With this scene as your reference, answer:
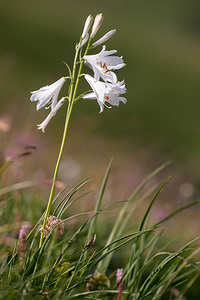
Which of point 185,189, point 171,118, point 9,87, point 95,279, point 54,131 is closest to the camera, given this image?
point 95,279

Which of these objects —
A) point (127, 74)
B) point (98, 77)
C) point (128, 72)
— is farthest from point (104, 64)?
point (128, 72)

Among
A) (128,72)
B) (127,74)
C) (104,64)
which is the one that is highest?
(128,72)

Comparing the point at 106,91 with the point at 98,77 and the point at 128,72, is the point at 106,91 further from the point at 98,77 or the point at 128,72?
the point at 128,72

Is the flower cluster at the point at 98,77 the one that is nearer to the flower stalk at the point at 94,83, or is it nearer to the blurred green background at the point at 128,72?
the flower stalk at the point at 94,83

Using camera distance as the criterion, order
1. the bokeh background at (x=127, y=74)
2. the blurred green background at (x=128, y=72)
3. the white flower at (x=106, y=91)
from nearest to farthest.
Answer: the white flower at (x=106, y=91)
the bokeh background at (x=127, y=74)
the blurred green background at (x=128, y=72)

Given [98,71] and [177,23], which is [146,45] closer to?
[98,71]

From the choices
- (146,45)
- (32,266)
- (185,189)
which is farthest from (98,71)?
(146,45)

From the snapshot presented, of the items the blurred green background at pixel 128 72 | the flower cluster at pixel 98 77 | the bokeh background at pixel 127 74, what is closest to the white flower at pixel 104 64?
the flower cluster at pixel 98 77

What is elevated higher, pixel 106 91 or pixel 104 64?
pixel 104 64

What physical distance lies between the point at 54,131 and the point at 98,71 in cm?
1338

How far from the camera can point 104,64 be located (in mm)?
1927

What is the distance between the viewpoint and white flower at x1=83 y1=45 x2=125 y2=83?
6.34ft

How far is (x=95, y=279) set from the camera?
1.92 metres

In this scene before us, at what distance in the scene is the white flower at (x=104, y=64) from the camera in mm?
1932
